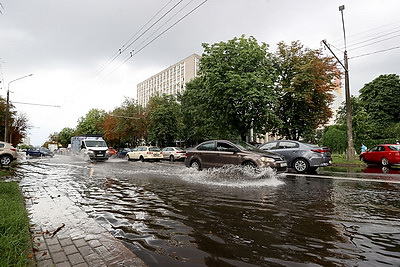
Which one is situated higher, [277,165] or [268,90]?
[268,90]

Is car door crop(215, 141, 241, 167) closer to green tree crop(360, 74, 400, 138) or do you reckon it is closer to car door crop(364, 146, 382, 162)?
car door crop(364, 146, 382, 162)

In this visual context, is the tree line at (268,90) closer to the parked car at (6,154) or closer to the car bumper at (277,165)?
the car bumper at (277,165)

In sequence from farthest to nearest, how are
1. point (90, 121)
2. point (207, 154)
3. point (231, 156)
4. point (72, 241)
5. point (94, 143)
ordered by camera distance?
point (90, 121), point (94, 143), point (207, 154), point (231, 156), point (72, 241)

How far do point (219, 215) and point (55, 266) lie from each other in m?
2.77

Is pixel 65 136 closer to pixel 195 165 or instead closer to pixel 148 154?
pixel 148 154

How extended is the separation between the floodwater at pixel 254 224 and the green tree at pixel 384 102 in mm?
42076

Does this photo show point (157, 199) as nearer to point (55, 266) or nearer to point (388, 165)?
point (55, 266)

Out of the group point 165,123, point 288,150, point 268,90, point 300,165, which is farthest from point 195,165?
point 165,123

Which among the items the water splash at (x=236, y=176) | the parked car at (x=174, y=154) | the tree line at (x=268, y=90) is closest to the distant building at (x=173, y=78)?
the parked car at (x=174, y=154)

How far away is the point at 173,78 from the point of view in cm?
9031

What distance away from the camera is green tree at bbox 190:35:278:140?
17906 millimetres

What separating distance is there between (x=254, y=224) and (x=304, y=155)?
8545 millimetres

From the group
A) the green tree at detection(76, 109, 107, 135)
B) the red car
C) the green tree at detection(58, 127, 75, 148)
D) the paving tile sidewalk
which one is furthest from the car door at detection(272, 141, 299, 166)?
the green tree at detection(58, 127, 75, 148)

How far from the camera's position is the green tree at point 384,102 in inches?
1594
